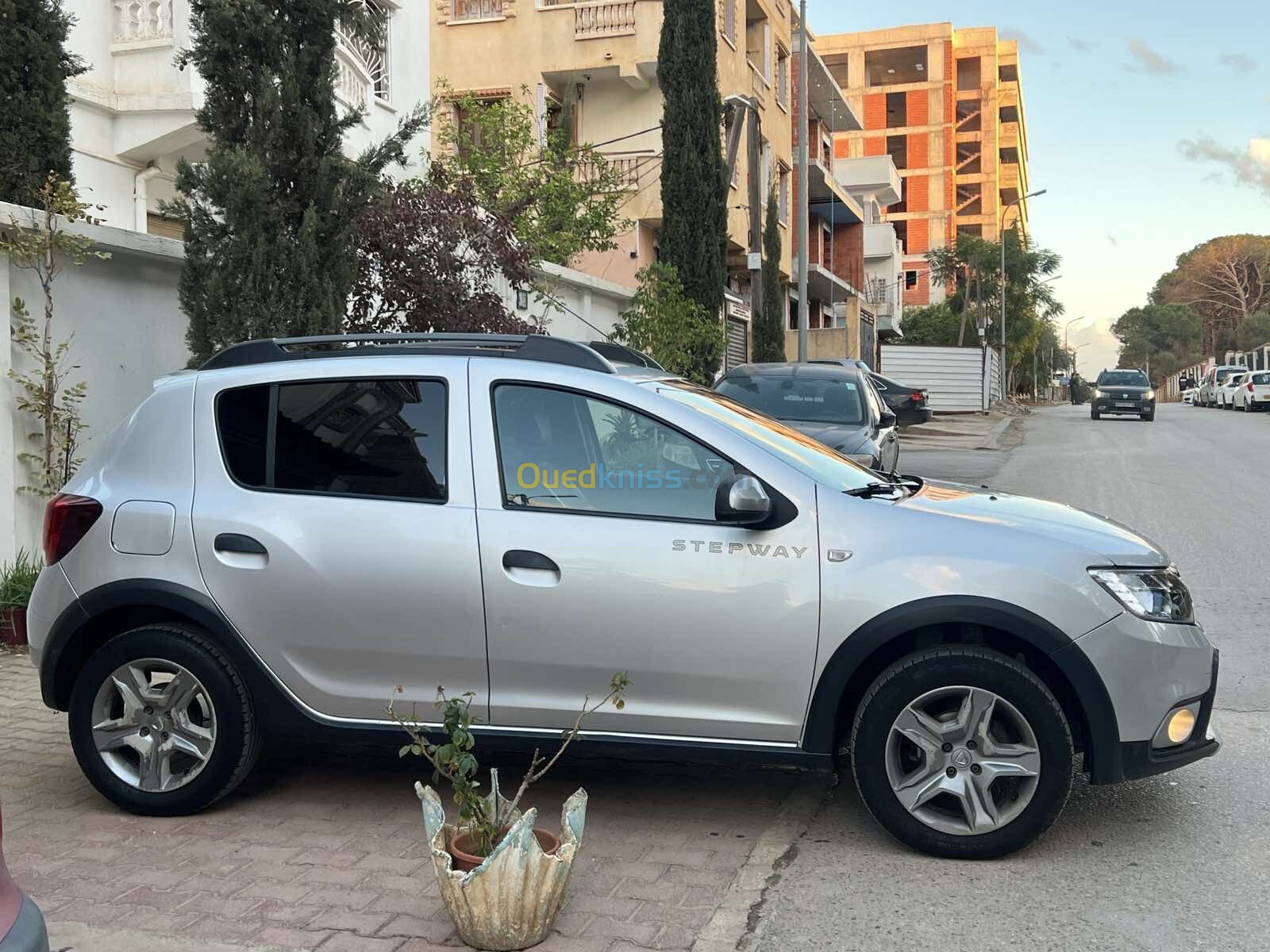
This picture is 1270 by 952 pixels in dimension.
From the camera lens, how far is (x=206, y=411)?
15.8 feet

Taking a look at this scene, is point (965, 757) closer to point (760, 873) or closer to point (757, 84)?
point (760, 873)

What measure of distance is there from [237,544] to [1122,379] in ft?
122

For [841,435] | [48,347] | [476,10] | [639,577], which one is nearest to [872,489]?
[639,577]

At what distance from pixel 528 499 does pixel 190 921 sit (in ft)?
5.61

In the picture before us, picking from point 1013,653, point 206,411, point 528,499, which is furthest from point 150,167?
point 1013,653

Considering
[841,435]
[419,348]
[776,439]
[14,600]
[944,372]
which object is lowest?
[14,600]

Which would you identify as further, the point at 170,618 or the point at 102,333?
the point at 102,333

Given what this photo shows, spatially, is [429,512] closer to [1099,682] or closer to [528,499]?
[528,499]

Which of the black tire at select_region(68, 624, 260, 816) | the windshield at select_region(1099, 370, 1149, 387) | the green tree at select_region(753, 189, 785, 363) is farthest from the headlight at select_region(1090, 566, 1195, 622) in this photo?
the windshield at select_region(1099, 370, 1149, 387)

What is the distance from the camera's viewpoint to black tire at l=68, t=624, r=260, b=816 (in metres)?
4.59

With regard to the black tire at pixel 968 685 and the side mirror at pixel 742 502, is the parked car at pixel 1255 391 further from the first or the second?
the side mirror at pixel 742 502

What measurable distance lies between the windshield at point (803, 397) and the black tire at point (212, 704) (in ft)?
25.6

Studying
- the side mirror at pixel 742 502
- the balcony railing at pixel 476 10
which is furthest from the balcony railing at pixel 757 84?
the side mirror at pixel 742 502

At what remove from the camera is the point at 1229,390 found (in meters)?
48.8
